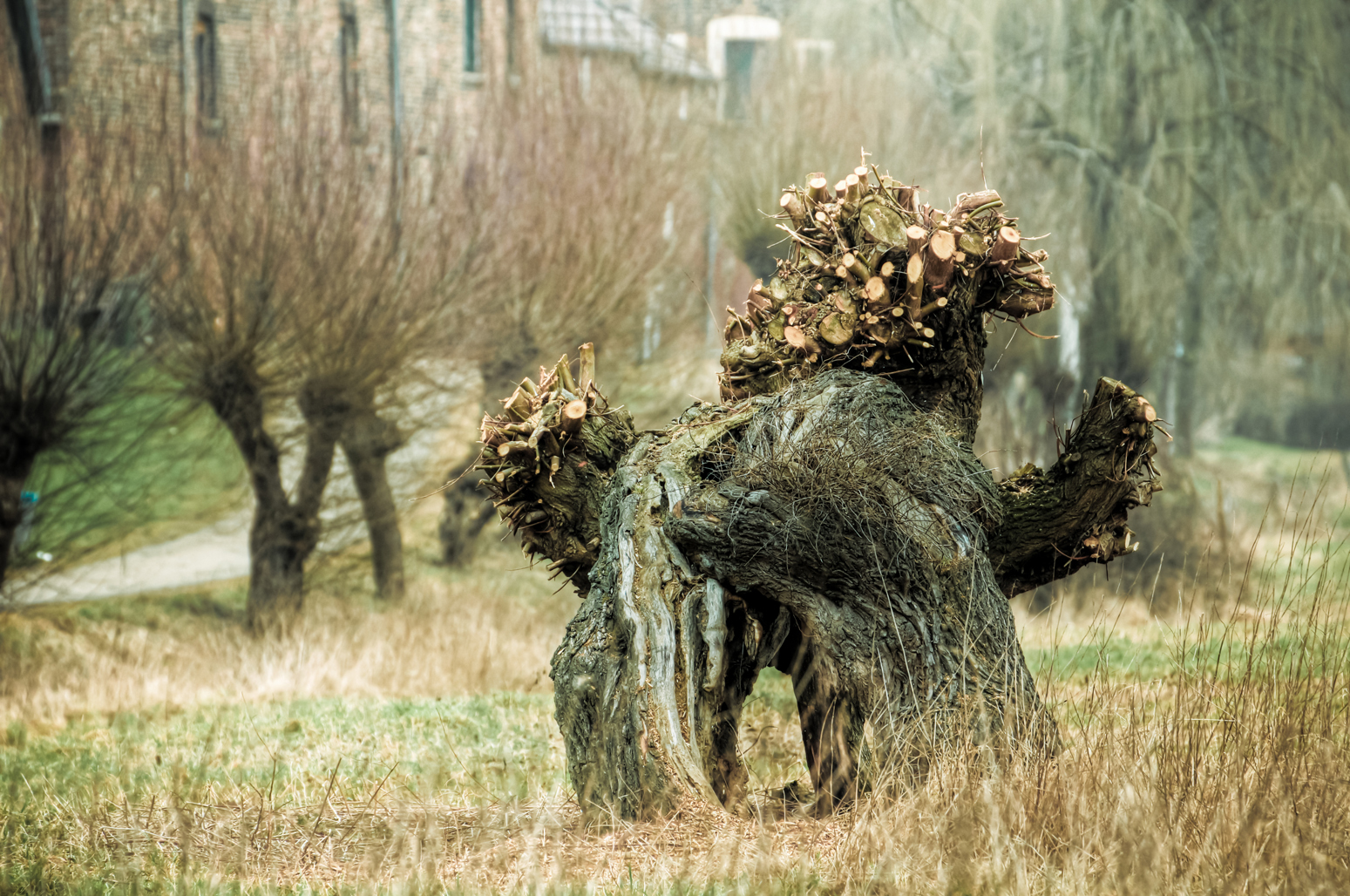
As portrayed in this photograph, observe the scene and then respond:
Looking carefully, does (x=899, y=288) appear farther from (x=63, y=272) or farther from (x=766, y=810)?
(x=63, y=272)

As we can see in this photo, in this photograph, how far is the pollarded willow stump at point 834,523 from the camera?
15.0 feet

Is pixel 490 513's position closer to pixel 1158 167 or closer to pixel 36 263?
pixel 36 263

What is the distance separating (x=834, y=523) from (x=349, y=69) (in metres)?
15.8

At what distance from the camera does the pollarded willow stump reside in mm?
4566

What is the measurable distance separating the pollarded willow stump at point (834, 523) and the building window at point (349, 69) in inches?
375

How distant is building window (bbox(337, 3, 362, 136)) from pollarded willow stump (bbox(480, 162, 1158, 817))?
9.52 metres

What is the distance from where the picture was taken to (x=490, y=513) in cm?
1753

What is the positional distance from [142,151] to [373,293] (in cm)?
261

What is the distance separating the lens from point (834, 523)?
467cm

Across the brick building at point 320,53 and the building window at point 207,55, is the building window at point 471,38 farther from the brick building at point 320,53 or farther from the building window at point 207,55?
the building window at point 207,55

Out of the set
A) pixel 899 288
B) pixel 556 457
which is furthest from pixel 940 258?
pixel 556 457

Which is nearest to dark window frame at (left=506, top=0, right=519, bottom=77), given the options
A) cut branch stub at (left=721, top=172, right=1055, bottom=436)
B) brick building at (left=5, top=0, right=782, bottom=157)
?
brick building at (left=5, top=0, right=782, bottom=157)

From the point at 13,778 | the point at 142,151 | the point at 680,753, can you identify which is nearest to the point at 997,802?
the point at 680,753

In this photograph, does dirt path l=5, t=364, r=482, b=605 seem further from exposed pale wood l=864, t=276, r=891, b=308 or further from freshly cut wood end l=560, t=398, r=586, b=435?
exposed pale wood l=864, t=276, r=891, b=308
